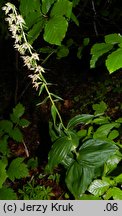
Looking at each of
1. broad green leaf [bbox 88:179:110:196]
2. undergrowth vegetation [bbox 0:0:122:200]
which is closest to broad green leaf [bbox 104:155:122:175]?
undergrowth vegetation [bbox 0:0:122:200]

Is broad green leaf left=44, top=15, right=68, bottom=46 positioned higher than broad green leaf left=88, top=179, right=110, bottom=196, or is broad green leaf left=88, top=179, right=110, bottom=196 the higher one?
broad green leaf left=44, top=15, right=68, bottom=46

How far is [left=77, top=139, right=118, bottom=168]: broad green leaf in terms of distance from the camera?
2100 millimetres

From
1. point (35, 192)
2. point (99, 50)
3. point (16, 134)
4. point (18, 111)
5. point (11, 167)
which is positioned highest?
point (99, 50)

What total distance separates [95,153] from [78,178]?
0.23m

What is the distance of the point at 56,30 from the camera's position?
1.39 metres

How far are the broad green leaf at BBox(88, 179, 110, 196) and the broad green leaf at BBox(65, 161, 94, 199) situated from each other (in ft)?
1.06

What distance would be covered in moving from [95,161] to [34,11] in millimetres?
1152

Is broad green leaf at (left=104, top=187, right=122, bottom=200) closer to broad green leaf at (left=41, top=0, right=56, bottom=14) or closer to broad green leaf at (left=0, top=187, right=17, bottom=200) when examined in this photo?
broad green leaf at (left=0, top=187, right=17, bottom=200)

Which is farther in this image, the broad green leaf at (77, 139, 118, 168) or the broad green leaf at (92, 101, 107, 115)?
the broad green leaf at (92, 101, 107, 115)

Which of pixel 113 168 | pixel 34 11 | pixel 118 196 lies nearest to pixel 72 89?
pixel 113 168

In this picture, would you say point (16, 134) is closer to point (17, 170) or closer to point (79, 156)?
point (17, 170)

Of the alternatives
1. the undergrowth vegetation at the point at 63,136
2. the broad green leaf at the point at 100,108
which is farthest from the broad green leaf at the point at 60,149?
the broad green leaf at the point at 100,108

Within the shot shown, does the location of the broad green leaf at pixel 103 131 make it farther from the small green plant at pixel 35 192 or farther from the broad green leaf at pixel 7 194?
the small green plant at pixel 35 192

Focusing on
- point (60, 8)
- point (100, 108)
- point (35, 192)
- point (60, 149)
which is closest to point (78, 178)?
point (60, 149)
